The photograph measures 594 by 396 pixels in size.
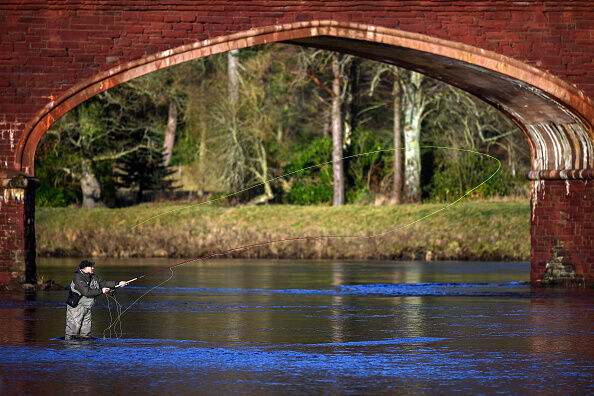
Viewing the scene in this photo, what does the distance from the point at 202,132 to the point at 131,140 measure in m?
4.49

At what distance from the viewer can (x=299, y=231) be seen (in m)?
39.8

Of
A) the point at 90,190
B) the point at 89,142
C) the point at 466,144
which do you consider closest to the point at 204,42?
the point at 466,144

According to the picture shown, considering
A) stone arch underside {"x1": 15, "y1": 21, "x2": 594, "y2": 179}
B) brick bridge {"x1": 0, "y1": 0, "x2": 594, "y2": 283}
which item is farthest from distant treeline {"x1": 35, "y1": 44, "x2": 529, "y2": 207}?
brick bridge {"x1": 0, "y1": 0, "x2": 594, "y2": 283}

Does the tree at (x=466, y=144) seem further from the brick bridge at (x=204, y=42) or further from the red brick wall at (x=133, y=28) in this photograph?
the red brick wall at (x=133, y=28)

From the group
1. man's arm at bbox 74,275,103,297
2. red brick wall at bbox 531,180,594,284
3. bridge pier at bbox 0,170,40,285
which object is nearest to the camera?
man's arm at bbox 74,275,103,297

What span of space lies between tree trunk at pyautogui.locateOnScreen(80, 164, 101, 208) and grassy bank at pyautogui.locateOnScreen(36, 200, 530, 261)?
2019mm

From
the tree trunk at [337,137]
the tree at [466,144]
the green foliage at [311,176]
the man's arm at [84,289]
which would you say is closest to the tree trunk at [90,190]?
the green foliage at [311,176]

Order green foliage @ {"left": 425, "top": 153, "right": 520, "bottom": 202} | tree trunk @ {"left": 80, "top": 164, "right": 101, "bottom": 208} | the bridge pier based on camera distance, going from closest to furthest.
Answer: the bridge pier → green foliage @ {"left": 425, "top": 153, "right": 520, "bottom": 202} → tree trunk @ {"left": 80, "top": 164, "right": 101, "bottom": 208}

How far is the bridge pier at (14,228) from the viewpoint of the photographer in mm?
20594

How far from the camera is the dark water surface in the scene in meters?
10.1

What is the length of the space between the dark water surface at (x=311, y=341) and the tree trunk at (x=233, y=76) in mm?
24214

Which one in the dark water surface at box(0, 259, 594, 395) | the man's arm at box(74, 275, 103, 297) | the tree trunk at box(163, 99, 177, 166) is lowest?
the dark water surface at box(0, 259, 594, 395)

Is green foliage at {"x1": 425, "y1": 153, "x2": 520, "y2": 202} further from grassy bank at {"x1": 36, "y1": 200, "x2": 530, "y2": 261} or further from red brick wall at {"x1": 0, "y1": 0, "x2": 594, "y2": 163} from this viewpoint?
red brick wall at {"x1": 0, "y1": 0, "x2": 594, "y2": 163}

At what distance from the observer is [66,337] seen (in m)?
13.4
